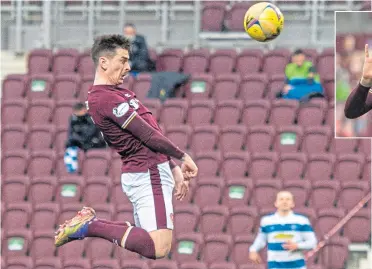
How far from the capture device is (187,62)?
587 inches

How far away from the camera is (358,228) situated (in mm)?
12336

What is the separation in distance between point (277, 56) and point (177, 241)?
360 centimetres

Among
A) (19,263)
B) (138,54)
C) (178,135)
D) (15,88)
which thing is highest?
(138,54)

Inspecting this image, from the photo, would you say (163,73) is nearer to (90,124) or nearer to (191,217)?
(90,124)

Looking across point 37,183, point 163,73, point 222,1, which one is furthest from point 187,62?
point 37,183

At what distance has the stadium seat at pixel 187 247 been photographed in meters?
12.1

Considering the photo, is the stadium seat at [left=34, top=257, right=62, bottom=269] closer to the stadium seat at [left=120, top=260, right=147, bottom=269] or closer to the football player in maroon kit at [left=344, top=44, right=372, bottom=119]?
the stadium seat at [left=120, top=260, right=147, bottom=269]

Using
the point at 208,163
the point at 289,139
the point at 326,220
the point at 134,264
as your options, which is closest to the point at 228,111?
the point at 289,139

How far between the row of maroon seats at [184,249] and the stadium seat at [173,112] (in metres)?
2.04

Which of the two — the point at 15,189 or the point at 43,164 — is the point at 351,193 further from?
the point at 15,189

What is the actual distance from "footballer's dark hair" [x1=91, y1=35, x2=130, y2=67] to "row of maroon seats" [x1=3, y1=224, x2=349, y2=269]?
15.5ft

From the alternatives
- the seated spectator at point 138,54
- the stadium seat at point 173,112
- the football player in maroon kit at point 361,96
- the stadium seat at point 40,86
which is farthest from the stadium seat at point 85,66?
the football player in maroon kit at point 361,96

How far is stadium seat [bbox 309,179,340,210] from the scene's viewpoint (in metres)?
12.6

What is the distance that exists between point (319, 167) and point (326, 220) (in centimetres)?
95
